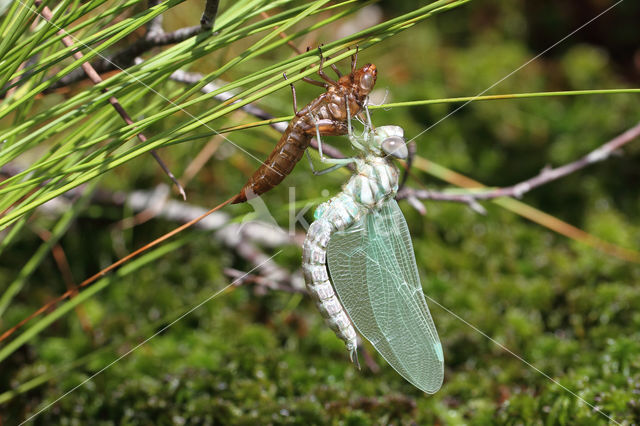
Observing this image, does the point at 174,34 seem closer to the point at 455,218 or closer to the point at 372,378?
the point at 372,378

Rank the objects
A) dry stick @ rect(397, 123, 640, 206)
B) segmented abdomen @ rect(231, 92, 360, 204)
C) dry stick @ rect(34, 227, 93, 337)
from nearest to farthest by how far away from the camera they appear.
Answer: segmented abdomen @ rect(231, 92, 360, 204)
dry stick @ rect(397, 123, 640, 206)
dry stick @ rect(34, 227, 93, 337)

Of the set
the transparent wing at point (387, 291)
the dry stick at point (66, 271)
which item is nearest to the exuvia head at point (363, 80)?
the transparent wing at point (387, 291)

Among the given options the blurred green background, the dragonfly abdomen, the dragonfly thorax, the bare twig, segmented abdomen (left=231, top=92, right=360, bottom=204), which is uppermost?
the bare twig

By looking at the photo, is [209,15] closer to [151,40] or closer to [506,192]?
[151,40]

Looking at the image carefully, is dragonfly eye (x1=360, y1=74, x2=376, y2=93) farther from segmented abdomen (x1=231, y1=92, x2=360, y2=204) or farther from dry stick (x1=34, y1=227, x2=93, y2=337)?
dry stick (x1=34, y1=227, x2=93, y2=337)

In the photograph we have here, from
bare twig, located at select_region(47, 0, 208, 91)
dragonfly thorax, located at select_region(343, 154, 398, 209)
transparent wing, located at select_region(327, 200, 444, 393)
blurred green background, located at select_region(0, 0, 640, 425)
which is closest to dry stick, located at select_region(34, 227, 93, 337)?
blurred green background, located at select_region(0, 0, 640, 425)

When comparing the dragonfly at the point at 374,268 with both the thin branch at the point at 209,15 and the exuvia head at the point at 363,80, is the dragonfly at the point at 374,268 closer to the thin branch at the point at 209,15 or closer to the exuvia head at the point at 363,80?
the exuvia head at the point at 363,80

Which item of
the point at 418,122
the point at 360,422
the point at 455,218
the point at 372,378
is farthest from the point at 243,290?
the point at 418,122
